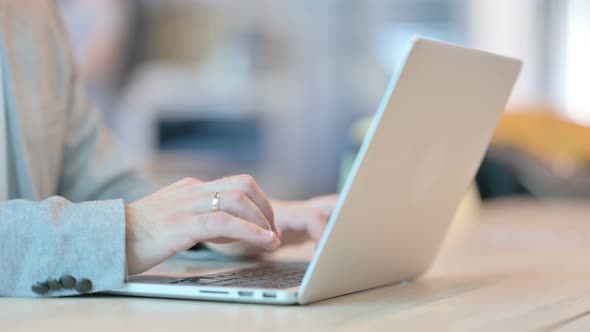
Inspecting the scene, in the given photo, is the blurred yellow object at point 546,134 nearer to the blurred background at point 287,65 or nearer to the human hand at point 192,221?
the blurred background at point 287,65

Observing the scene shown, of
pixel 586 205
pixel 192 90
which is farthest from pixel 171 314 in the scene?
pixel 192 90

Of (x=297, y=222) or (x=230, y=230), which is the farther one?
(x=297, y=222)

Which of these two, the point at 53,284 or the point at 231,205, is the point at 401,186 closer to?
the point at 231,205

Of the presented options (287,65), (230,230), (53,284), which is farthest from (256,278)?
(287,65)

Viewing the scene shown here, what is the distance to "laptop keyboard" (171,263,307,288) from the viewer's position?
73 cm

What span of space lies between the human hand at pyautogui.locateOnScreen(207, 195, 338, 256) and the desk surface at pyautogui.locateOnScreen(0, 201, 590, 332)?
142mm

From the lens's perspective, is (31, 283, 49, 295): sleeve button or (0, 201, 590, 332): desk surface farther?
(31, 283, 49, 295): sleeve button

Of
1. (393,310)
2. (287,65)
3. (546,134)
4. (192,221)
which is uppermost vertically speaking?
(287,65)

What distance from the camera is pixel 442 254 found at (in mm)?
1207

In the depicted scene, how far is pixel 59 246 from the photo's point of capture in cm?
72

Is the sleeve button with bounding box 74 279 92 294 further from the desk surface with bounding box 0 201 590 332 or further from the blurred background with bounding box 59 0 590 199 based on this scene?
the blurred background with bounding box 59 0 590 199

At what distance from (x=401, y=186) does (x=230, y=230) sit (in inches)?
6.2

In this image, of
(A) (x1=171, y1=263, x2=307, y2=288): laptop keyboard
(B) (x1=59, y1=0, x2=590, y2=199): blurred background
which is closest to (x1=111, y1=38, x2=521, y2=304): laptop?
(A) (x1=171, y1=263, x2=307, y2=288): laptop keyboard

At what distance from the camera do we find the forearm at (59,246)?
2.36 ft
